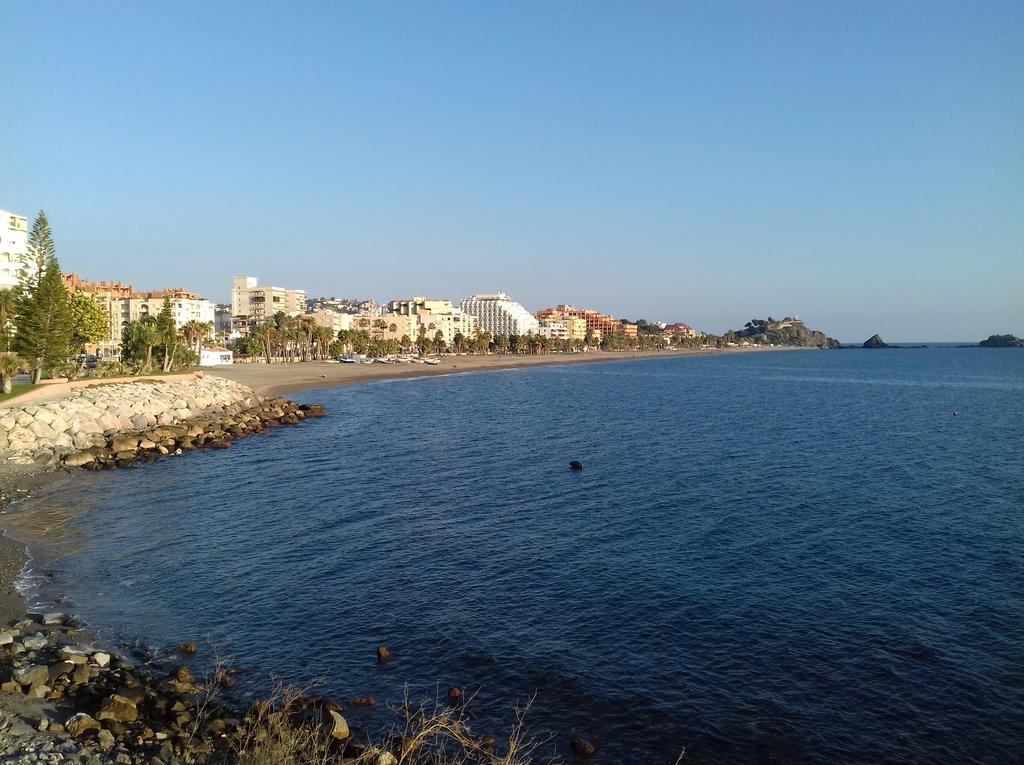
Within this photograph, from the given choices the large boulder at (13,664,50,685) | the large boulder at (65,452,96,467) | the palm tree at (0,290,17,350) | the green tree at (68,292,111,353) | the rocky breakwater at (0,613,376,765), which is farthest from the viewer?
the green tree at (68,292,111,353)

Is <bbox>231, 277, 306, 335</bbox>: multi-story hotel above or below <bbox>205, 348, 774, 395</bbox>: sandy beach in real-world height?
above

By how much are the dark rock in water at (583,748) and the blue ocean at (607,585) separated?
0.86 ft

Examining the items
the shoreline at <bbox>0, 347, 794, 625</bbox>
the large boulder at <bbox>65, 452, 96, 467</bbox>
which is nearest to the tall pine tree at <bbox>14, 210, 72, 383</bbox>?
the large boulder at <bbox>65, 452, 96, 467</bbox>

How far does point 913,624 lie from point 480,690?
1206 cm

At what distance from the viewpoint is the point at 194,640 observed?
17.8m

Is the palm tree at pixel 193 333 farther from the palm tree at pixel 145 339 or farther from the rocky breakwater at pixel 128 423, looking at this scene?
the rocky breakwater at pixel 128 423

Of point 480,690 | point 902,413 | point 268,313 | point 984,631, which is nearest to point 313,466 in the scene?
point 480,690

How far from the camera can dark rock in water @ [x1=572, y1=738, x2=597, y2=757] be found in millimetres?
13344

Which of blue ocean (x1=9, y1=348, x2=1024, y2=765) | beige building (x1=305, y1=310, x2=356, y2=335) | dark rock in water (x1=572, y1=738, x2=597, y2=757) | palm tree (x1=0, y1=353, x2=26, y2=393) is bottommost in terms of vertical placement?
dark rock in water (x1=572, y1=738, x2=597, y2=757)

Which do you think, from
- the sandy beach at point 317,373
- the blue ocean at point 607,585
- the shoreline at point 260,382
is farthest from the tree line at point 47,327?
the blue ocean at point 607,585

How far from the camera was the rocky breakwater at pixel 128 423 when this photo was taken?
127 feet

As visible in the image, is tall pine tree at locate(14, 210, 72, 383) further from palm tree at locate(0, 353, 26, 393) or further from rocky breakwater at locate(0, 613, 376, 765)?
rocky breakwater at locate(0, 613, 376, 765)

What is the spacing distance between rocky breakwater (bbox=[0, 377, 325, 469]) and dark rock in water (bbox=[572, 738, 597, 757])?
34.5 meters

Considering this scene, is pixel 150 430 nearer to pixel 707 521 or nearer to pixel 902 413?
pixel 707 521
